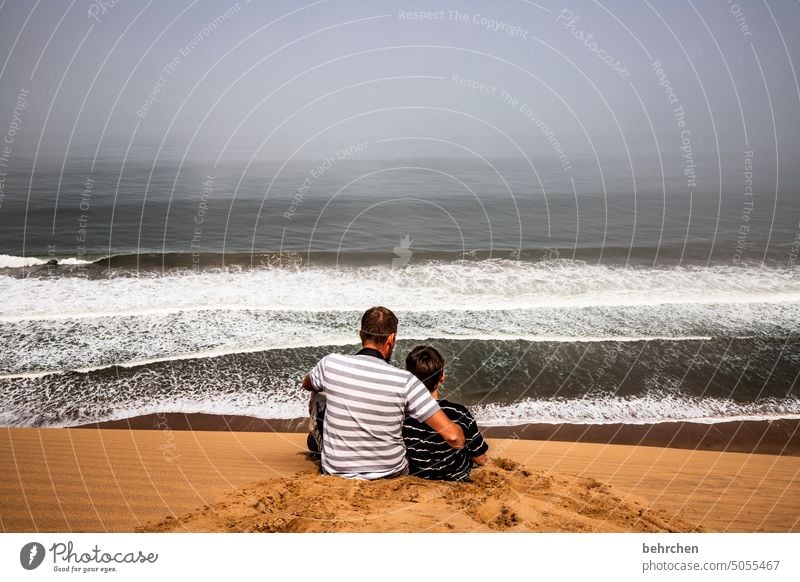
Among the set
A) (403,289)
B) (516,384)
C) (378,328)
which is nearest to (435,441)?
(378,328)

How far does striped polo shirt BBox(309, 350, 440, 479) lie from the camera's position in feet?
12.4

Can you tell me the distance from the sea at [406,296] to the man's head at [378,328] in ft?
12.0

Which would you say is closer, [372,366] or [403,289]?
[372,366]

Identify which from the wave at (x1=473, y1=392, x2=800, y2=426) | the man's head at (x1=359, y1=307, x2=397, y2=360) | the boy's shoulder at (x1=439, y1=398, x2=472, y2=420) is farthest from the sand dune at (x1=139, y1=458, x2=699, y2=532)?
the wave at (x1=473, y1=392, x2=800, y2=426)

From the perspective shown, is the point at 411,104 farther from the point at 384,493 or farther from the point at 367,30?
the point at 384,493

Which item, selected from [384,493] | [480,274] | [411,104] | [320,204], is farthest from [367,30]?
[320,204]

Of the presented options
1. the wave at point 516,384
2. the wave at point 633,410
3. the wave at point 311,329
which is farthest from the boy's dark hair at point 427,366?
the wave at point 311,329

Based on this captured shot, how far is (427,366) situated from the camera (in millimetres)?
3980

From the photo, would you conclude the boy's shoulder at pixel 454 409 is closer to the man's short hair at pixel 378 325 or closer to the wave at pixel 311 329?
the man's short hair at pixel 378 325

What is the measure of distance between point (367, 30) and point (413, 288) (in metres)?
5.45

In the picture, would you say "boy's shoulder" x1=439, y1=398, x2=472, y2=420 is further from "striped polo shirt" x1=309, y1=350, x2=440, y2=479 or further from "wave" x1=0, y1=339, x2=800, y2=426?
"wave" x1=0, y1=339, x2=800, y2=426

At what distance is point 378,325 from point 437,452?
106 cm

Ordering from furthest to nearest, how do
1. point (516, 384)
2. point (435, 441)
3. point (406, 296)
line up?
1. point (406, 296)
2. point (516, 384)
3. point (435, 441)

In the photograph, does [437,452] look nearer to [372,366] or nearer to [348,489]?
[348,489]
